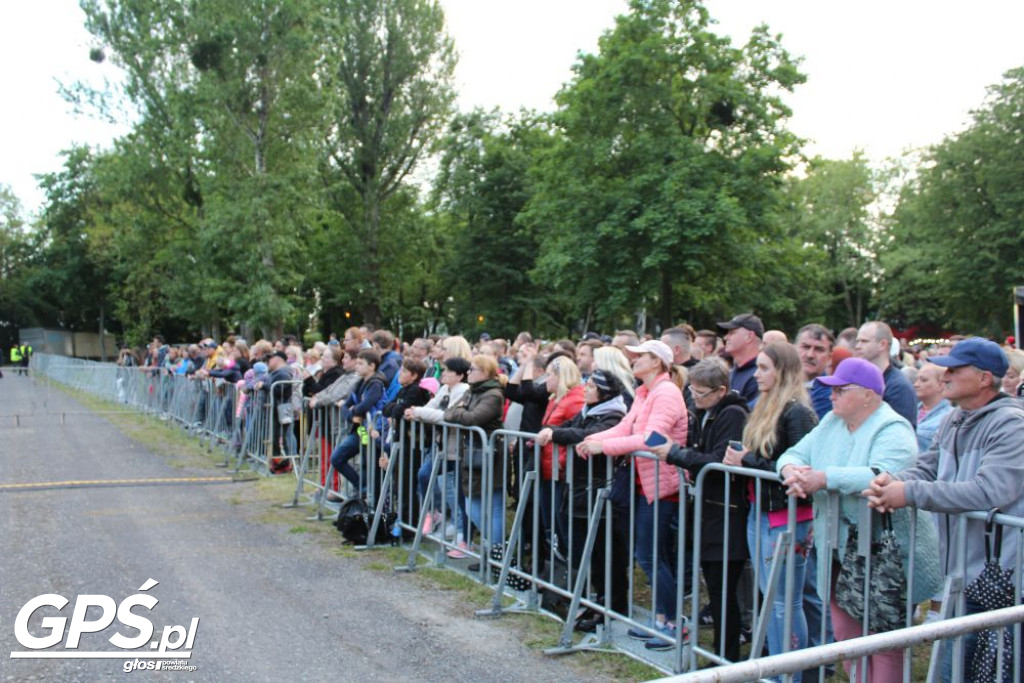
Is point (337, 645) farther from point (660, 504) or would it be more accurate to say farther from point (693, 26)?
point (693, 26)

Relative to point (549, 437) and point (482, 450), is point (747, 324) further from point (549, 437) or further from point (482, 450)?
point (482, 450)

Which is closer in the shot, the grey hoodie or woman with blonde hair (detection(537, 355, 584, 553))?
the grey hoodie

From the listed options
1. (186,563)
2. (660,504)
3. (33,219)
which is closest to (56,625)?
(186,563)

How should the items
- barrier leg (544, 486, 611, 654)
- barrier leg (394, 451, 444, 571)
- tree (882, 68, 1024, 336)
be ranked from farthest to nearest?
1. tree (882, 68, 1024, 336)
2. barrier leg (394, 451, 444, 571)
3. barrier leg (544, 486, 611, 654)

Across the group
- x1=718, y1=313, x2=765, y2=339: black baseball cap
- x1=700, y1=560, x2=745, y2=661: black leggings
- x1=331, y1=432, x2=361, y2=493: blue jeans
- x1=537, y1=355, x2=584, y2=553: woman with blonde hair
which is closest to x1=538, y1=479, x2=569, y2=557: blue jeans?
x1=537, y1=355, x2=584, y2=553: woman with blonde hair

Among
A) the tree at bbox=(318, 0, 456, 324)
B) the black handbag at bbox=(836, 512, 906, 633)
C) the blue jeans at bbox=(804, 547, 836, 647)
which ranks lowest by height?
the blue jeans at bbox=(804, 547, 836, 647)

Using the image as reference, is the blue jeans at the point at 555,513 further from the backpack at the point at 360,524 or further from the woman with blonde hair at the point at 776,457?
the backpack at the point at 360,524

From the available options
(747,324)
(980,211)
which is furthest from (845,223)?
(747,324)

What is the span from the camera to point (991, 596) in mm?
3713

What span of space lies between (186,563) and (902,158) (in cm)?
6224

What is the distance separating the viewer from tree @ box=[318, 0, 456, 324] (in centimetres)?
4547

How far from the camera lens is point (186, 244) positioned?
4122 cm

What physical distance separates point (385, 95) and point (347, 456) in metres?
39.2

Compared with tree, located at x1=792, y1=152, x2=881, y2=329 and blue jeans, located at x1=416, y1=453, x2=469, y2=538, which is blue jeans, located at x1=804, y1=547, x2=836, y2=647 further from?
tree, located at x1=792, y1=152, x2=881, y2=329
